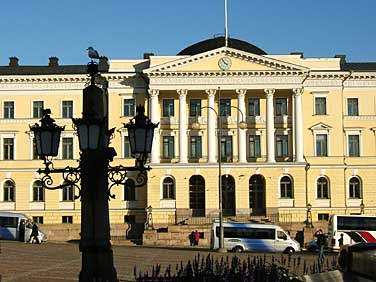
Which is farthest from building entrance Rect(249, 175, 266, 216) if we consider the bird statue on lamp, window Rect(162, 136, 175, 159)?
the bird statue on lamp

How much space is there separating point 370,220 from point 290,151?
1608cm

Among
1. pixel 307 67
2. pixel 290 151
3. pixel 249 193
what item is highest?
pixel 307 67

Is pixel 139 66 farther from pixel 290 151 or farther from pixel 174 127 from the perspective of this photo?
pixel 290 151

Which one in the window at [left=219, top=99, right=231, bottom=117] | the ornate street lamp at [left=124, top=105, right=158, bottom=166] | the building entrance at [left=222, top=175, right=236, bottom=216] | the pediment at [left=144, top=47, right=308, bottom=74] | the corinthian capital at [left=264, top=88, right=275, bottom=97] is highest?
the pediment at [left=144, top=47, right=308, bottom=74]

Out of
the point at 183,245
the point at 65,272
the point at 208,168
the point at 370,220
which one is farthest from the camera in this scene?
the point at 208,168

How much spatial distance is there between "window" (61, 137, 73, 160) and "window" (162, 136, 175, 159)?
903 cm

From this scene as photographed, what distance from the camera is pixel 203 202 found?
200ft

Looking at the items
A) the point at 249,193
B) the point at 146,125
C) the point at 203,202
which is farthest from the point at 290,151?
the point at 146,125

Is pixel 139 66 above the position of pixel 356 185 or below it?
above

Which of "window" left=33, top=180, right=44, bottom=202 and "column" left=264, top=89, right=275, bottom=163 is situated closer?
"column" left=264, top=89, right=275, bottom=163

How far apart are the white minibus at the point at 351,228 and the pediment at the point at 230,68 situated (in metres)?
18.1

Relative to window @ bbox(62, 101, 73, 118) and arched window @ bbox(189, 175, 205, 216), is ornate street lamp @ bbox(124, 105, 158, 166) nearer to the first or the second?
arched window @ bbox(189, 175, 205, 216)

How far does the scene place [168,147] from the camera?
205 ft

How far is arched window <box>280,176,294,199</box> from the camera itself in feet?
200
